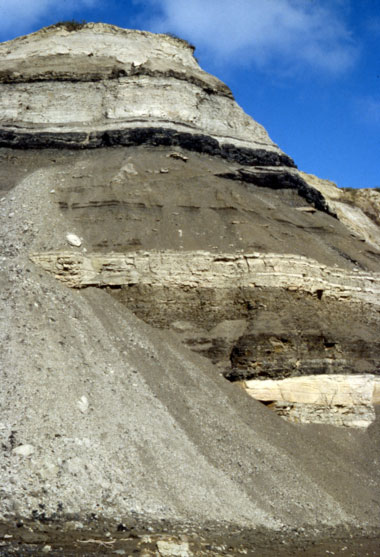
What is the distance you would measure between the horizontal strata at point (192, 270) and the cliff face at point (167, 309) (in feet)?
0.19

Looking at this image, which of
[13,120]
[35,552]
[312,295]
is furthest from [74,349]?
[13,120]

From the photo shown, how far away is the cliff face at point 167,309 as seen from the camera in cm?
1309

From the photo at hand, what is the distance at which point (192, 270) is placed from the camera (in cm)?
2008

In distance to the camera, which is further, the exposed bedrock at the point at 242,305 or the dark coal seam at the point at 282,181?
the dark coal seam at the point at 282,181

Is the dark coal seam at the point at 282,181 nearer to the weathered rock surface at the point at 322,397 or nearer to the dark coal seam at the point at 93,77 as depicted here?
the dark coal seam at the point at 93,77

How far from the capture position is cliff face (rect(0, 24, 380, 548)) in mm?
13086

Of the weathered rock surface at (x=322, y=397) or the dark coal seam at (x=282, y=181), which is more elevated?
the dark coal seam at (x=282, y=181)

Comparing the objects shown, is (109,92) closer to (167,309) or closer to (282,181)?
(282,181)

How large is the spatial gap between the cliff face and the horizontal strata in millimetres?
59

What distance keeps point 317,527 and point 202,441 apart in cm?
330

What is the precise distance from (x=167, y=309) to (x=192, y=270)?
1553 millimetres

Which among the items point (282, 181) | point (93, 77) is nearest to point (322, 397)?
point (282, 181)

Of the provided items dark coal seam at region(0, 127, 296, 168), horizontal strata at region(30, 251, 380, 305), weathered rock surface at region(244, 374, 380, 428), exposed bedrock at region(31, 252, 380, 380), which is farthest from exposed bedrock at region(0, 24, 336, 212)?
weathered rock surface at region(244, 374, 380, 428)

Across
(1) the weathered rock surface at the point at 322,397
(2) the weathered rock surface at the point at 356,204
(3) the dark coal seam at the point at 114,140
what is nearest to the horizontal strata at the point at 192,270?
(1) the weathered rock surface at the point at 322,397
